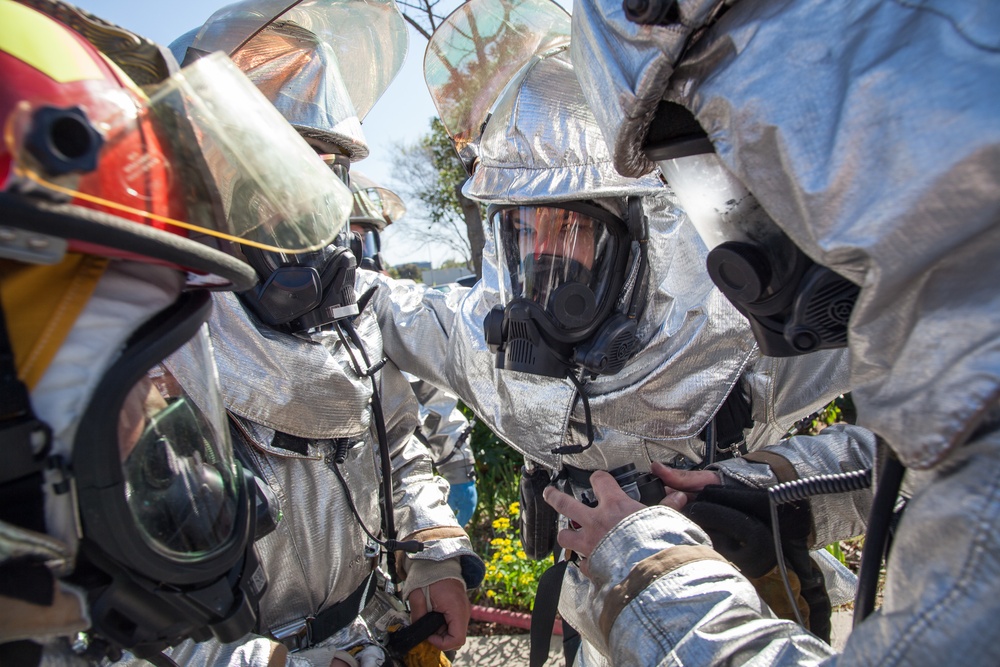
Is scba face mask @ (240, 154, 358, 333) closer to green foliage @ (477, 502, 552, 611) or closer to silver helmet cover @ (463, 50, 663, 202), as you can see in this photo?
silver helmet cover @ (463, 50, 663, 202)

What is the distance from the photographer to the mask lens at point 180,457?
39.5 inches

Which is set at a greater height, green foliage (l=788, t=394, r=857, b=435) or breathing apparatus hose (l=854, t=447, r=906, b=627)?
breathing apparatus hose (l=854, t=447, r=906, b=627)

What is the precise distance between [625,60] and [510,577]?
3385 millimetres

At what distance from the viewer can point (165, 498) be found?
41.6 inches

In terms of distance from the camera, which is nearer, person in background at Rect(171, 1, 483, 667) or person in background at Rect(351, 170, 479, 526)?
person in background at Rect(171, 1, 483, 667)

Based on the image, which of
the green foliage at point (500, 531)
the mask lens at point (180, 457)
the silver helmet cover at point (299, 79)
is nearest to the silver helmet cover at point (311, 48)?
the silver helmet cover at point (299, 79)

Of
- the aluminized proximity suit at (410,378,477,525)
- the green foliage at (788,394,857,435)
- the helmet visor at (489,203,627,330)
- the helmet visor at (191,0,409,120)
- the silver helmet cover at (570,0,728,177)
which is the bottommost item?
the green foliage at (788,394,857,435)

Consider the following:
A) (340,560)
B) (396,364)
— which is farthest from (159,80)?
(396,364)

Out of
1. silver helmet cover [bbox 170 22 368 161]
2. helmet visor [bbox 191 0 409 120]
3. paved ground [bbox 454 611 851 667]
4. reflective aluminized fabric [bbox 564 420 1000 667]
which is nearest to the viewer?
reflective aluminized fabric [bbox 564 420 1000 667]

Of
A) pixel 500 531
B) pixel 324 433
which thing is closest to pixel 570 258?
pixel 324 433

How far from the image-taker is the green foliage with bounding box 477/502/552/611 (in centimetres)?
387

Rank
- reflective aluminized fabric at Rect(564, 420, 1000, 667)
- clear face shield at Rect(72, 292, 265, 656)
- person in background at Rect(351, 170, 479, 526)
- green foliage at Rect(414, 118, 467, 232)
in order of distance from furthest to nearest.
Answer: green foliage at Rect(414, 118, 467, 232) → person in background at Rect(351, 170, 479, 526) → clear face shield at Rect(72, 292, 265, 656) → reflective aluminized fabric at Rect(564, 420, 1000, 667)

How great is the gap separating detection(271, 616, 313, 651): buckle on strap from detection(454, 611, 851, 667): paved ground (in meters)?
1.89

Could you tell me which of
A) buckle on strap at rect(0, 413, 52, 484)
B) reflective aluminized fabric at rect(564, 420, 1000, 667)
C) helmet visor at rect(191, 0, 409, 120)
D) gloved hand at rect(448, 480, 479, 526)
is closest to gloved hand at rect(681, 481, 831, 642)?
reflective aluminized fabric at rect(564, 420, 1000, 667)
